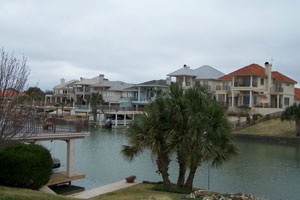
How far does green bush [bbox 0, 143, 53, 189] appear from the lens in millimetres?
14516

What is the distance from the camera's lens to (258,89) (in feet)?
210

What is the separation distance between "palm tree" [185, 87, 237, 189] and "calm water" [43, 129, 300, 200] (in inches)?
94.5

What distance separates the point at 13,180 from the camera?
14.4 metres

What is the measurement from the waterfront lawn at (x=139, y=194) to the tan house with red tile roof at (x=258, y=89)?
159 feet

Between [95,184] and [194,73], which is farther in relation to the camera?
[194,73]

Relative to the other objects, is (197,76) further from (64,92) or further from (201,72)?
(64,92)

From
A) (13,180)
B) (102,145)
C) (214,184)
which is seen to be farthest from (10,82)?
(102,145)

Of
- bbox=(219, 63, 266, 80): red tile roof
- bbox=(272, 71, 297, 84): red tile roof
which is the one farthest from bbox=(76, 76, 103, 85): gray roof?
bbox=(272, 71, 297, 84): red tile roof

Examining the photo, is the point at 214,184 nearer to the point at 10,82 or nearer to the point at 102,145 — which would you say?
the point at 10,82

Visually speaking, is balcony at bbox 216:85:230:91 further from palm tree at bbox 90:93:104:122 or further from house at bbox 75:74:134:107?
palm tree at bbox 90:93:104:122

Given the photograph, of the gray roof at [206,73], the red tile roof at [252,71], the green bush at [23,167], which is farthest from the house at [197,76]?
the green bush at [23,167]

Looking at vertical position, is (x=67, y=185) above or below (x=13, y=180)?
below

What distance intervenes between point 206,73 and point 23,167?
63910 mm

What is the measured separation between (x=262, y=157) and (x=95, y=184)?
20464mm
